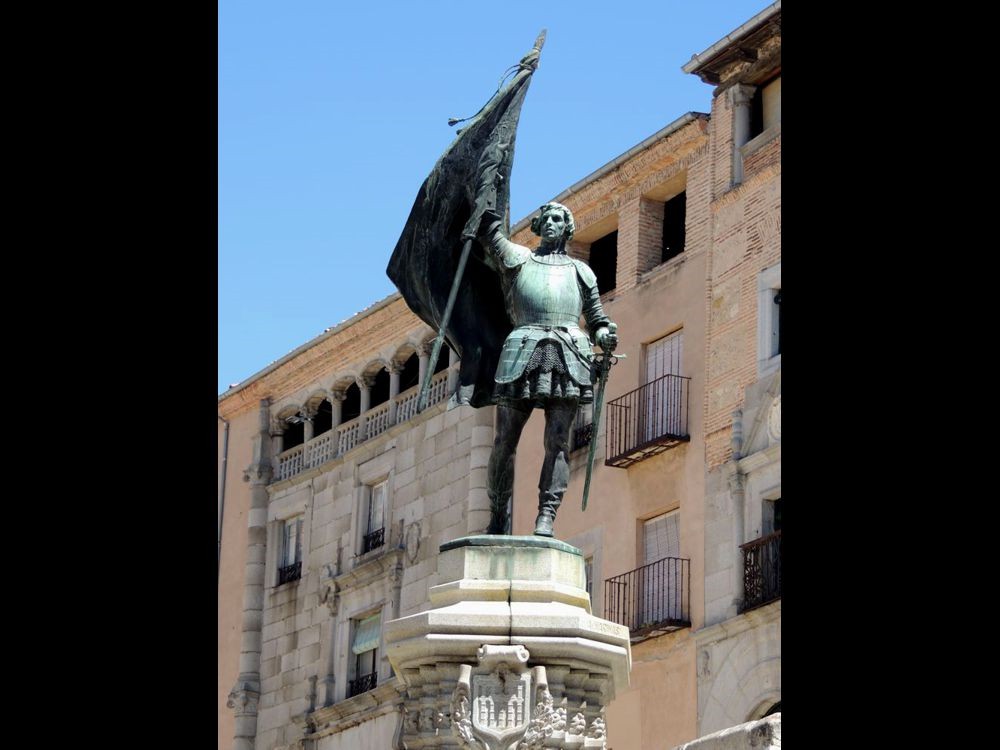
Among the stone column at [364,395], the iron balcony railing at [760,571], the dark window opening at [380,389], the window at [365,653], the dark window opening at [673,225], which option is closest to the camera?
the iron balcony railing at [760,571]

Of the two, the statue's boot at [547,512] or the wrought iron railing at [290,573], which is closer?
the statue's boot at [547,512]

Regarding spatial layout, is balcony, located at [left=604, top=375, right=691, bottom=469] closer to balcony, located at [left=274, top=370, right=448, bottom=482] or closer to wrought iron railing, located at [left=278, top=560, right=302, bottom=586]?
balcony, located at [left=274, top=370, right=448, bottom=482]

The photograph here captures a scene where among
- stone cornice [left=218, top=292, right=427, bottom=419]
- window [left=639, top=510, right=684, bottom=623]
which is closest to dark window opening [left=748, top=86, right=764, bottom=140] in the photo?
window [left=639, top=510, right=684, bottom=623]

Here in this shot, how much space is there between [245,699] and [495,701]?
3242 cm

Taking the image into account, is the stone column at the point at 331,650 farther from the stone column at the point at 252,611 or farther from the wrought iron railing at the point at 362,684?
the stone column at the point at 252,611

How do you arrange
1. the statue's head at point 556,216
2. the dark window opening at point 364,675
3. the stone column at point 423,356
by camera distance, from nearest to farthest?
1. the statue's head at point 556,216
2. the dark window opening at point 364,675
3. the stone column at point 423,356

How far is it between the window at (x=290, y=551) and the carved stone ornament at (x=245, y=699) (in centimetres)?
193

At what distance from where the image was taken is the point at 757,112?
32.2 meters

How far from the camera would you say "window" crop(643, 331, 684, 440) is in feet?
105

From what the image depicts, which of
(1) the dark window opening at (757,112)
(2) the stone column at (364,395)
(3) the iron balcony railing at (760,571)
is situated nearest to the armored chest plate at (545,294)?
(3) the iron balcony railing at (760,571)

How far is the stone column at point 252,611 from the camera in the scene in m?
42.2
